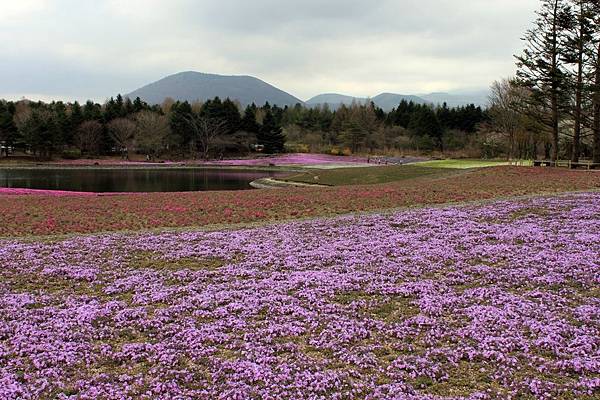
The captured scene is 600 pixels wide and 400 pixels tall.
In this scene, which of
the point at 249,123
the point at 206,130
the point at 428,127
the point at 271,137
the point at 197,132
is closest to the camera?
the point at 206,130

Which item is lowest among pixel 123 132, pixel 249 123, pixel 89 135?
pixel 89 135

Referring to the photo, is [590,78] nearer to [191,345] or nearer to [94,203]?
[94,203]

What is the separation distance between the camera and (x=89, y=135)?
98562mm

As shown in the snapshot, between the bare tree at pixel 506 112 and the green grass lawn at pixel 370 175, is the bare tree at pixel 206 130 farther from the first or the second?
the bare tree at pixel 506 112

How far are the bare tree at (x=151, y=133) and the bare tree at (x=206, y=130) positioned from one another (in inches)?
231

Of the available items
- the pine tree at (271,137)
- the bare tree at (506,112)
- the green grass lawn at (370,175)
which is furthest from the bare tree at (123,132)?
the bare tree at (506,112)

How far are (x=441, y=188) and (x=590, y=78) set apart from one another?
22.9 m

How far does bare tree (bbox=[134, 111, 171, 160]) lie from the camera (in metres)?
98.8

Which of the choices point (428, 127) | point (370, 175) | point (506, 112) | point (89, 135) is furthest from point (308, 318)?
point (428, 127)

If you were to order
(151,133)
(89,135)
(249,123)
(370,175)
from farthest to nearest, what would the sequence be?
(249,123) < (151,133) < (89,135) < (370,175)

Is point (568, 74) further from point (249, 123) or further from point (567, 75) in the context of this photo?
point (249, 123)

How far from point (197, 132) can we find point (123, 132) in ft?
50.5

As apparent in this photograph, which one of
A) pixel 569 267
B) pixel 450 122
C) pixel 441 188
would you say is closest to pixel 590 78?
pixel 441 188

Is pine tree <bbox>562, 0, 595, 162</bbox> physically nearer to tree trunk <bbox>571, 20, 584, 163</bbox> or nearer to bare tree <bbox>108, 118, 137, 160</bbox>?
tree trunk <bbox>571, 20, 584, 163</bbox>
